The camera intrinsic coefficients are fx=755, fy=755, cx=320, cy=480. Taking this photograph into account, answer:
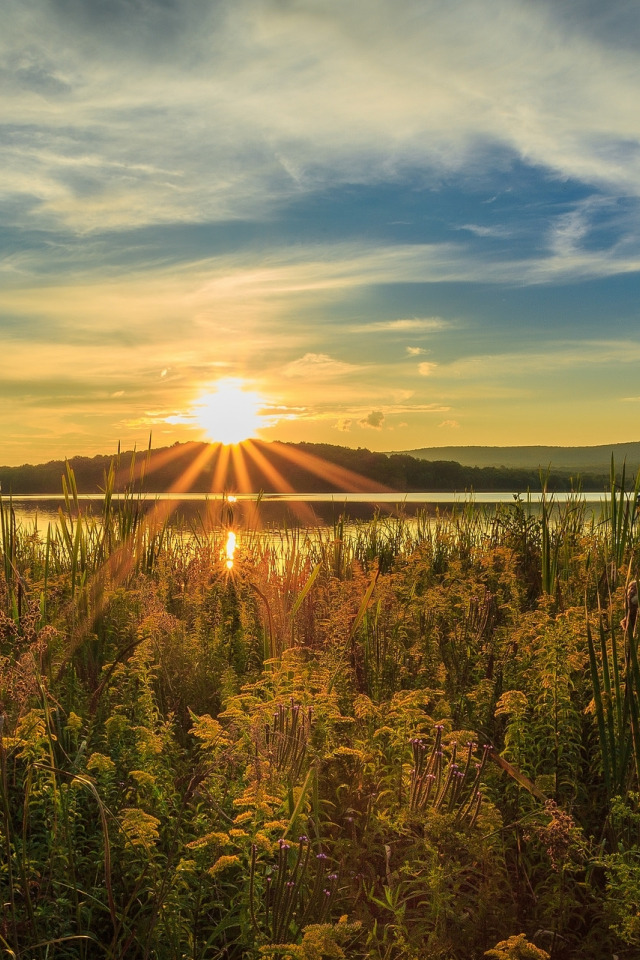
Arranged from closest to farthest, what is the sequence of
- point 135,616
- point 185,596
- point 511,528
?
point 135,616, point 185,596, point 511,528


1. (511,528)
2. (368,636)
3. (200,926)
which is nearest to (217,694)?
(368,636)

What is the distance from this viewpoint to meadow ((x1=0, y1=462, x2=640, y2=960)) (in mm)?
2184

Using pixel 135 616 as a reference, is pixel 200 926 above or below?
below

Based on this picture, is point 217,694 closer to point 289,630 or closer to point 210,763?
point 289,630

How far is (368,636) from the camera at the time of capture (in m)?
4.58

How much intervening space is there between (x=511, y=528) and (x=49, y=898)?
21.8 ft

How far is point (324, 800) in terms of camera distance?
281cm

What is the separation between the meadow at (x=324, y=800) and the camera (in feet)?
7.16

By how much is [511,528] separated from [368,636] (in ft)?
13.6

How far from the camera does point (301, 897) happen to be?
2234 millimetres

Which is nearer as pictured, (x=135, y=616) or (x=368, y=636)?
(x=368, y=636)

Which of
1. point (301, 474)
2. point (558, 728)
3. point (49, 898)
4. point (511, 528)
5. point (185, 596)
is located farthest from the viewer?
point (301, 474)

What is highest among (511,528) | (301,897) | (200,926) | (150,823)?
(511,528)

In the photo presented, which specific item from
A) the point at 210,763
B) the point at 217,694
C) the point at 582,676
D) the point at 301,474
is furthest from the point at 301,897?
the point at 301,474
